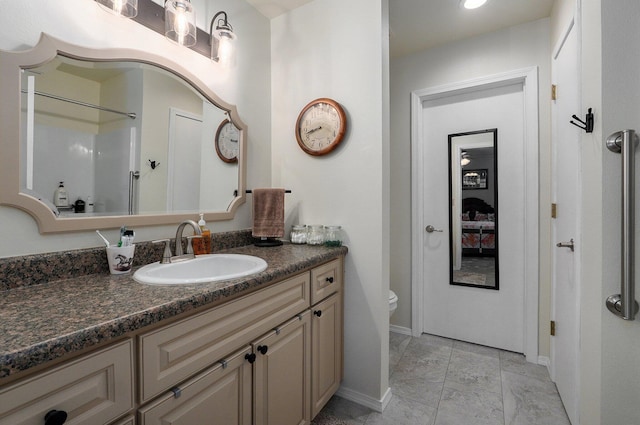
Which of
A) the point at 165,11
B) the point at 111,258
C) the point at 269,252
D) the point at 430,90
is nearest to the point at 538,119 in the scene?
the point at 430,90

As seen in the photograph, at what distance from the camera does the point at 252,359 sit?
1045 millimetres

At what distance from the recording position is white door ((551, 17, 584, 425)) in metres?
1.49

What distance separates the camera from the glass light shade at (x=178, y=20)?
4.47ft

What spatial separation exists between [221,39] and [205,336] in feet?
5.10

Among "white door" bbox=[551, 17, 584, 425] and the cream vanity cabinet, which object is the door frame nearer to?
"white door" bbox=[551, 17, 584, 425]

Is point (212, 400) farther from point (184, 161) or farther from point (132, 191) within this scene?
point (184, 161)

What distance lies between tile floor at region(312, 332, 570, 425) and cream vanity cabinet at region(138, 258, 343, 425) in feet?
1.24

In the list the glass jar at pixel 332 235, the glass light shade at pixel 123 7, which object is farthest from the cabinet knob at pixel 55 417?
the glass light shade at pixel 123 7

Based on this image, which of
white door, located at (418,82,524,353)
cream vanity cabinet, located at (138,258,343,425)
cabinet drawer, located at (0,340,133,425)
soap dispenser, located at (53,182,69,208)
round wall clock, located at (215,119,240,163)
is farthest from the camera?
white door, located at (418,82,524,353)

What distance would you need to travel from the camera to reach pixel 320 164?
6.13 feet

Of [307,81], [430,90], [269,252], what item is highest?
[430,90]

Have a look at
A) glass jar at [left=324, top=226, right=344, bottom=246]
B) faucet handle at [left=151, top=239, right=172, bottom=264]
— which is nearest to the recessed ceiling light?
glass jar at [left=324, top=226, right=344, bottom=246]

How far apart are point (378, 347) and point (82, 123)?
177 cm

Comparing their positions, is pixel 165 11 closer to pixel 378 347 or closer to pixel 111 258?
pixel 111 258
